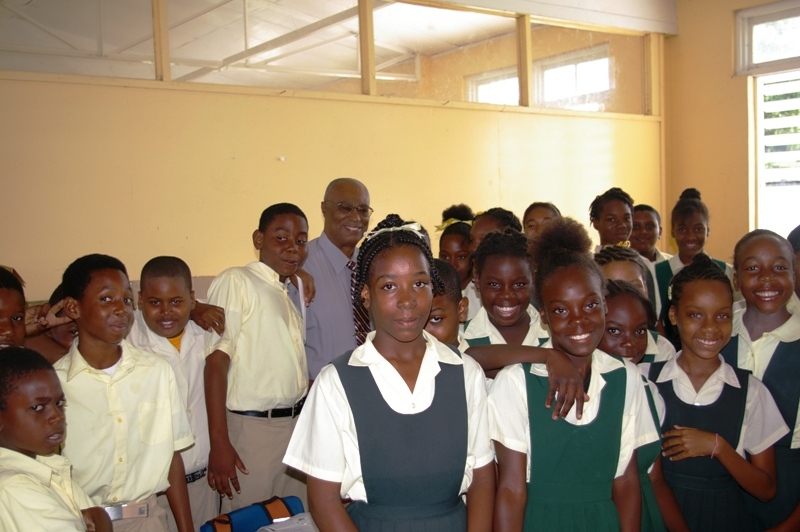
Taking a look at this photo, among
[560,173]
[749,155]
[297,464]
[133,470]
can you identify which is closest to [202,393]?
[133,470]

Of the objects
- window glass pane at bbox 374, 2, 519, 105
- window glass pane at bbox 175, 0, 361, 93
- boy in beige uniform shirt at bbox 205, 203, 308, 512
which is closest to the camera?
boy in beige uniform shirt at bbox 205, 203, 308, 512

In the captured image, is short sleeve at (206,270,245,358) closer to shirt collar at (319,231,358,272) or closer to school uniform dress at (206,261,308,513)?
school uniform dress at (206,261,308,513)

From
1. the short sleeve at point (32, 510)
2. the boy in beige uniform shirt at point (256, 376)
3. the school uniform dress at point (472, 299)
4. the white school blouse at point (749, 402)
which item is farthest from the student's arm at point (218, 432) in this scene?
the white school blouse at point (749, 402)

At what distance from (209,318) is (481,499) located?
1.40 meters

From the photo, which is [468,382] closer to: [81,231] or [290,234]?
[290,234]

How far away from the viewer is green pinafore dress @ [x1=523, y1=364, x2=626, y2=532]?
1.83 metres

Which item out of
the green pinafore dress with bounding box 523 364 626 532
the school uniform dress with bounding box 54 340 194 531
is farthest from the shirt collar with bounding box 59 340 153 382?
the green pinafore dress with bounding box 523 364 626 532

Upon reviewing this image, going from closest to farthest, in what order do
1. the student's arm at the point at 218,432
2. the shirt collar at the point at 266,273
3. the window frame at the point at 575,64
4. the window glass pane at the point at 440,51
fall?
the student's arm at the point at 218,432 < the shirt collar at the point at 266,273 < the window glass pane at the point at 440,51 < the window frame at the point at 575,64

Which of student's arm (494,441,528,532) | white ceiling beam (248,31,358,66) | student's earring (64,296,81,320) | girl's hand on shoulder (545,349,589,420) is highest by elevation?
white ceiling beam (248,31,358,66)

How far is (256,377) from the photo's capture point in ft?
9.20

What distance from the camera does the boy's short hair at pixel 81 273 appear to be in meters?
2.20

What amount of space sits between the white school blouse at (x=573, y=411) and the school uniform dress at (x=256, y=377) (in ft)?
3.96

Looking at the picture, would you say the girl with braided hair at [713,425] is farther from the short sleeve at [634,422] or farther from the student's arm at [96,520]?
the student's arm at [96,520]

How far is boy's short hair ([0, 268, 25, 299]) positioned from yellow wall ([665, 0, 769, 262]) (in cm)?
620
